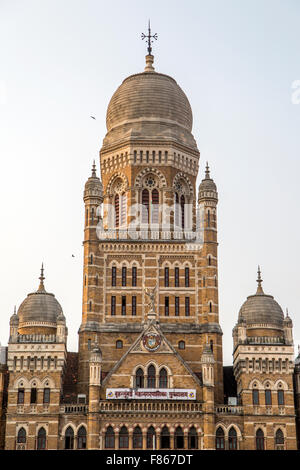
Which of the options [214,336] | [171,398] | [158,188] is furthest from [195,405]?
[158,188]

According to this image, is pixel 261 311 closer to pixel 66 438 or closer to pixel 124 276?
pixel 124 276

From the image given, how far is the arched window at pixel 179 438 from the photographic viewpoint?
68.2 metres

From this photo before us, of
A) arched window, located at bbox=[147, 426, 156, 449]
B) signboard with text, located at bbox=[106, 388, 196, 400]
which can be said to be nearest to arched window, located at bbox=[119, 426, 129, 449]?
arched window, located at bbox=[147, 426, 156, 449]

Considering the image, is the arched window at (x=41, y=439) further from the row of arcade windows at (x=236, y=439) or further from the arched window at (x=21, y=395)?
the row of arcade windows at (x=236, y=439)

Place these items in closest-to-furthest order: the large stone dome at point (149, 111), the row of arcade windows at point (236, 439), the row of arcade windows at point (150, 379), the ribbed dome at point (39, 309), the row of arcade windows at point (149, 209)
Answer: the row of arcade windows at point (236, 439) → the row of arcade windows at point (150, 379) → the ribbed dome at point (39, 309) → the row of arcade windows at point (149, 209) → the large stone dome at point (149, 111)

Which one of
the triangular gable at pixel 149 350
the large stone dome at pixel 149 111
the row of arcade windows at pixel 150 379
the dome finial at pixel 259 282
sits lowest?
the row of arcade windows at pixel 150 379

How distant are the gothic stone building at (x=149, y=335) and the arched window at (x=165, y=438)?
0.09 m

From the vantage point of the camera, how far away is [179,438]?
2699 inches

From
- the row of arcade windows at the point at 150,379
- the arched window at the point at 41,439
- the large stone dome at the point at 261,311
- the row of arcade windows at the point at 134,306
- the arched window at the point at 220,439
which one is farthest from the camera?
the row of arcade windows at the point at 134,306

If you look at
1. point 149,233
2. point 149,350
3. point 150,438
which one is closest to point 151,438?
point 150,438

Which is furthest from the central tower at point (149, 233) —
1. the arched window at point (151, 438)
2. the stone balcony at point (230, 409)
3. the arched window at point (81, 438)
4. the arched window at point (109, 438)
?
the arched window at point (151, 438)

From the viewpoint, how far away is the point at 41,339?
72.0 m
